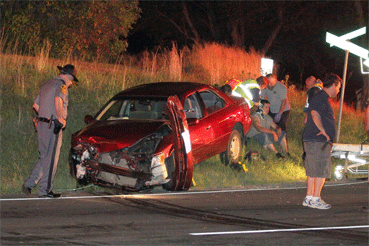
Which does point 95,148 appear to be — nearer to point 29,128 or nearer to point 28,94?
point 29,128

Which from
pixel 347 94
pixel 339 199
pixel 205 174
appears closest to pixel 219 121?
pixel 205 174

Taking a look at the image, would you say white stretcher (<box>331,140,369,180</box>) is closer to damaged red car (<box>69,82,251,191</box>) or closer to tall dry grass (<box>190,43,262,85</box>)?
damaged red car (<box>69,82,251,191</box>)

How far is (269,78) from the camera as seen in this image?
14.9 meters

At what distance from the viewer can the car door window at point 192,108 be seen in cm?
1128

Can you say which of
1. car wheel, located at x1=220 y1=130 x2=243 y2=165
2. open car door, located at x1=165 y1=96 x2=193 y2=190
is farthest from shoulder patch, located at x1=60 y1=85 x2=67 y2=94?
car wheel, located at x1=220 y1=130 x2=243 y2=165

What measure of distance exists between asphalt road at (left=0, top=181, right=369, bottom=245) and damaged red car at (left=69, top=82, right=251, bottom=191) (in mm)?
321

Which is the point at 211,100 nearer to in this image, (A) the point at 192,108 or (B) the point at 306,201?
(A) the point at 192,108

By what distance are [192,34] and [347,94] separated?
1180 cm

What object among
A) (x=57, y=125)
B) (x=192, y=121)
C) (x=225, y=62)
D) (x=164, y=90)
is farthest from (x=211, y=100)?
(x=225, y=62)

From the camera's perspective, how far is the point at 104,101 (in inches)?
631

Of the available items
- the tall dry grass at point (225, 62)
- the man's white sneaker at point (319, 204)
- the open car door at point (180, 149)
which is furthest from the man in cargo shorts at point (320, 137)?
the tall dry grass at point (225, 62)

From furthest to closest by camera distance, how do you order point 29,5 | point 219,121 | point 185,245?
point 29,5
point 219,121
point 185,245

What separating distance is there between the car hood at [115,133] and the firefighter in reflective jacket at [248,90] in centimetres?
399

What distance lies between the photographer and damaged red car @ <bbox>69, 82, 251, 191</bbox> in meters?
9.67
